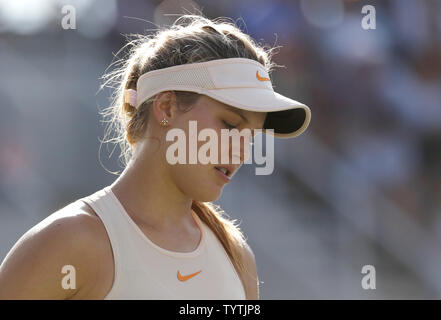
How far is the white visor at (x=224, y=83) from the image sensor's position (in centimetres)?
153

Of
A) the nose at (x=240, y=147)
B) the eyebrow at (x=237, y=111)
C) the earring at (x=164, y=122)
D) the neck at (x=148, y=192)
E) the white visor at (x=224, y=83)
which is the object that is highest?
the white visor at (x=224, y=83)

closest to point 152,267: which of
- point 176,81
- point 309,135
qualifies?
point 176,81

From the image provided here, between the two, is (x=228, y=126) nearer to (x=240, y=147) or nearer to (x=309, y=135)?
(x=240, y=147)

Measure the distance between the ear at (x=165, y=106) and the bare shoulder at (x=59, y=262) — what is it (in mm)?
357

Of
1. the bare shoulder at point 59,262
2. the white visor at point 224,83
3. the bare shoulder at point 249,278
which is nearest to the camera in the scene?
the bare shoulder at point 59,262

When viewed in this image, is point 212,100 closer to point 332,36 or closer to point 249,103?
point 249,103

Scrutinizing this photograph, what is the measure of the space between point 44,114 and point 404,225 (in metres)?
3.66

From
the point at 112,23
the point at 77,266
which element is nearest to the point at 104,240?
the point at 77,266

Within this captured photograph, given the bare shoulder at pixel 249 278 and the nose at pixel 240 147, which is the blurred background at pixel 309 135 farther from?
the nose at pixel 240 147

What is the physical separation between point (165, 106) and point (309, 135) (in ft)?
13.8

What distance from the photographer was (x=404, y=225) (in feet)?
17.2

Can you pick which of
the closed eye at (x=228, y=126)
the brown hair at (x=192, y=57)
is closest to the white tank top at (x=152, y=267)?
the brown hair at (x=192, y=57)

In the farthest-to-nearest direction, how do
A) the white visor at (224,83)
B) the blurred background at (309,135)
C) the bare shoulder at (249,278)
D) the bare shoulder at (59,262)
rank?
the blurred background at (309,135) → the bare shoulder at (249,278) → the white visor at (224,83) → the bare shoulder at (59,262)

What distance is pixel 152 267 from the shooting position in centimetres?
144
